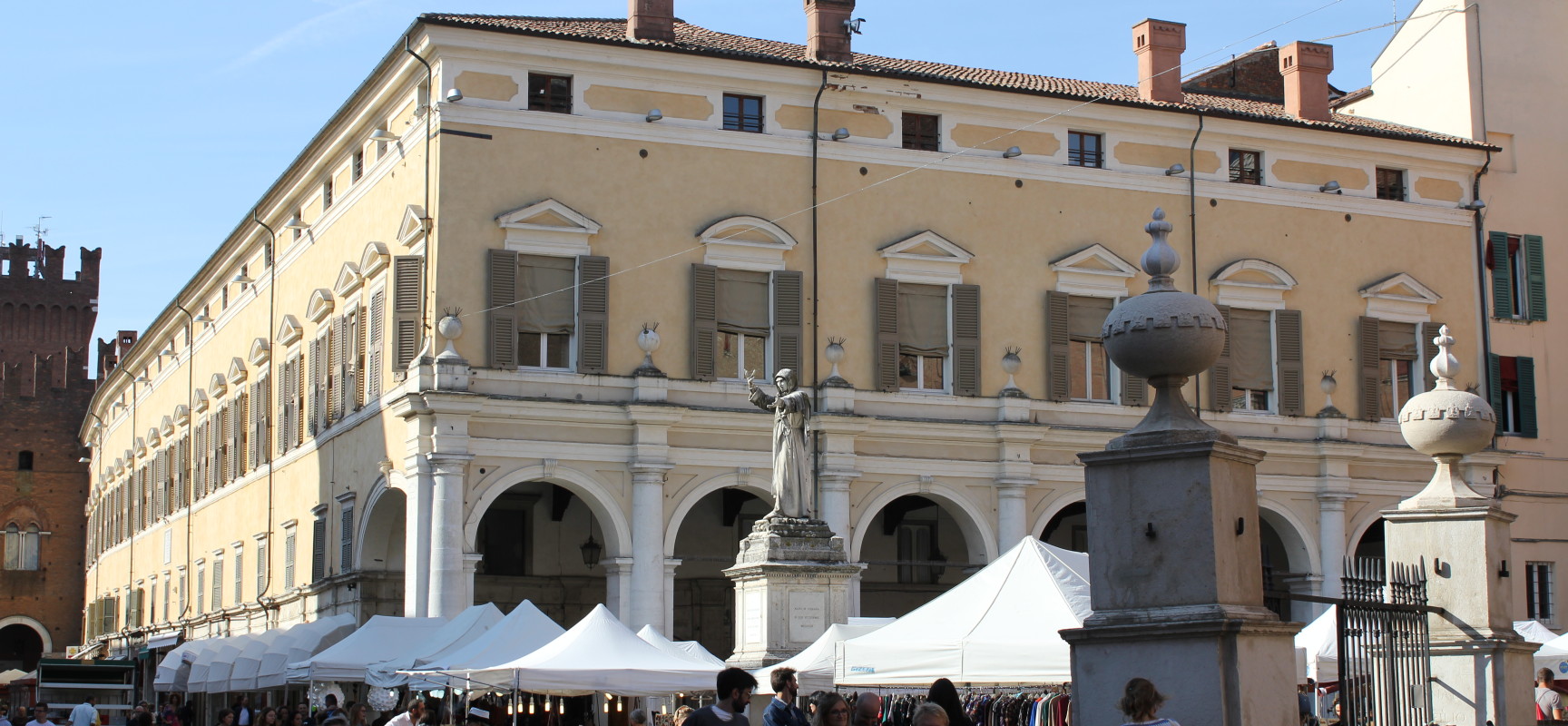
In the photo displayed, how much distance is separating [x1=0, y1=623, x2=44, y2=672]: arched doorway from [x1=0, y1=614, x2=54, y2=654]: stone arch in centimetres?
4

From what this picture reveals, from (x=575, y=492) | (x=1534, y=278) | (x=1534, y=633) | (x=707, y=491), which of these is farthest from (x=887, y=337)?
(x=1534, y=278)

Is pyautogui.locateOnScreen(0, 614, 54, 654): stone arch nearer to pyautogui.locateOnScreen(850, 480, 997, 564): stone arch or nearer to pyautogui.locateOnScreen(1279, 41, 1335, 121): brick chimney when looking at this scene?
pyautogui.locateOnScreen(850, 480, 997, 564): stone arch

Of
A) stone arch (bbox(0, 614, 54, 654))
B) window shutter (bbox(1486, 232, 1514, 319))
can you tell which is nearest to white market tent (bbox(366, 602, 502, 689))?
window shutter (bbox(1486, 232, 1514, 319))

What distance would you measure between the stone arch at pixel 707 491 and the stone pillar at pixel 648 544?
137mm

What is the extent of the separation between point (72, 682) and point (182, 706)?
2935 millimetres

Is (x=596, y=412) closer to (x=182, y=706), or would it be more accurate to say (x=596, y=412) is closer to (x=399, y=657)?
(x=399, y=657)

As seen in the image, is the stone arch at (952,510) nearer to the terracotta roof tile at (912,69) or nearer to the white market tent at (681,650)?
the terracotta roof tile at (912,69)

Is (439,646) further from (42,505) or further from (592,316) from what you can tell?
(42,505)

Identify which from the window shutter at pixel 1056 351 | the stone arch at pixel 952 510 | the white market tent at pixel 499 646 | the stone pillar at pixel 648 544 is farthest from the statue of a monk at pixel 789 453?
the window shutter at pixel 1056 351

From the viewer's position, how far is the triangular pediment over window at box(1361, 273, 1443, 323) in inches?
1223

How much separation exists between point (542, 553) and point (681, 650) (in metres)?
11.6

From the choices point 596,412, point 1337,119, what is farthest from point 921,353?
point 1337,119

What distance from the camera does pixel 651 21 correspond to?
1091 inches

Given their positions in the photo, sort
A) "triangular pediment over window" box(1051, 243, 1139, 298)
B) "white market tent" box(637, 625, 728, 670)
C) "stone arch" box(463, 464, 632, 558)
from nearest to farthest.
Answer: "white market tent" box(637, 625, 728, 670) → "stone arch" box(463, 464, 632, 558) → "triangular pediment over window" box(1051, 243, 1139, 298)
